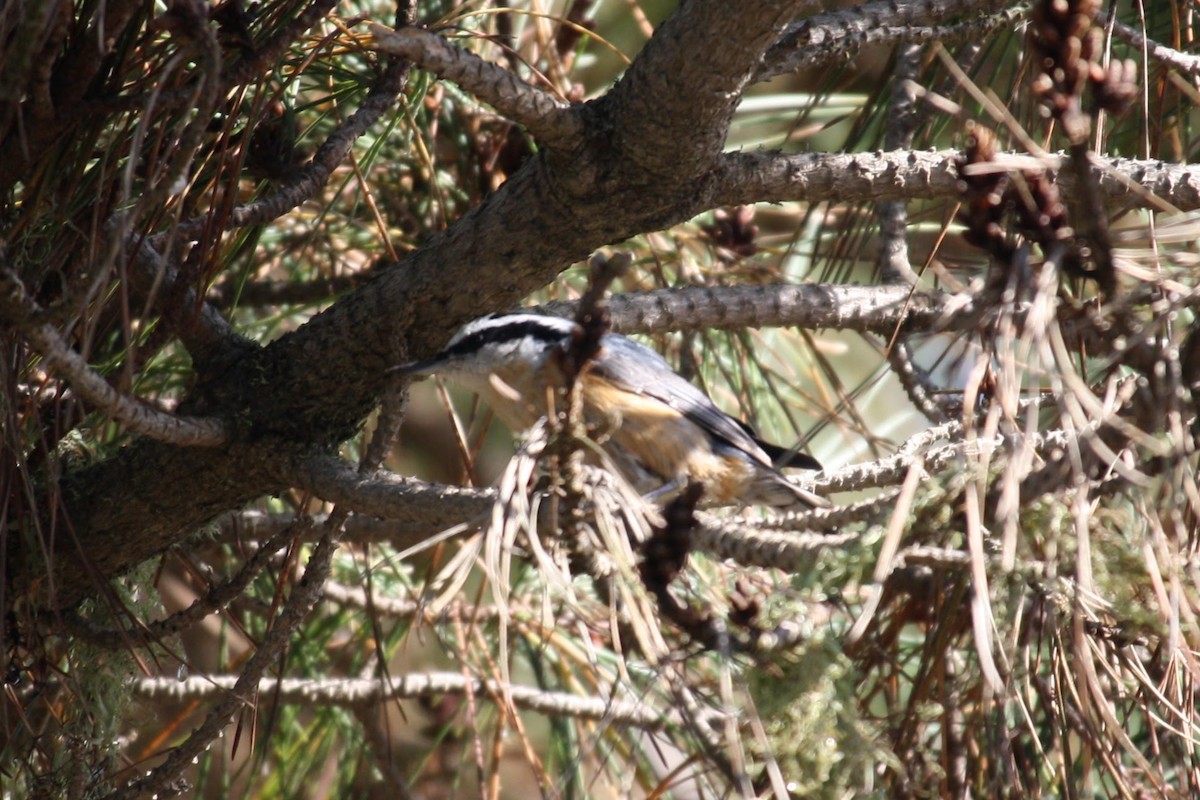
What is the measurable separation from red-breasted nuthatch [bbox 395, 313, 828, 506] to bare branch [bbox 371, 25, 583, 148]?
713 mm

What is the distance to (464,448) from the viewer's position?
1.80m

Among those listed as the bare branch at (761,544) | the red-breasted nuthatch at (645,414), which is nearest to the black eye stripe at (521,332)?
the red-breasted nuthatch at (645,414)

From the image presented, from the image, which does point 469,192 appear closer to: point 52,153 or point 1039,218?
point 52,153

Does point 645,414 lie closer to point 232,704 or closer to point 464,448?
point 464,448

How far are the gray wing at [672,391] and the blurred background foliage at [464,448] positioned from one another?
0.08 m

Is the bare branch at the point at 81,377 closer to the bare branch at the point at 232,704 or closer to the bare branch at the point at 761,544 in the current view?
the bare branch at the point at 232,704

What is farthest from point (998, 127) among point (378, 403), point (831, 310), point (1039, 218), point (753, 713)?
point (753, 713)

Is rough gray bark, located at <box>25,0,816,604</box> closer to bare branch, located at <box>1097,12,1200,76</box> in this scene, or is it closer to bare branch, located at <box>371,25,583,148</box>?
bare branch, located at <box>371,25,583,148</box>

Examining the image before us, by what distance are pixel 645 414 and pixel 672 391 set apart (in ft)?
0.46

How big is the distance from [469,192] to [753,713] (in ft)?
5.13

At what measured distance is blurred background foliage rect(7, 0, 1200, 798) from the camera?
918 mm

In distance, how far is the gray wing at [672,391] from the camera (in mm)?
2055

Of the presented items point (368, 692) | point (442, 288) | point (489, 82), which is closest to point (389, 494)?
point (442, 288)

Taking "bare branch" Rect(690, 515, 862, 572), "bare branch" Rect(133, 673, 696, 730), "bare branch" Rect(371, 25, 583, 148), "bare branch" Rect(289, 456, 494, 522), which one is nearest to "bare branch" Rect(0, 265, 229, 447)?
"bare branch" Rect(289, 456, 494, 522)
